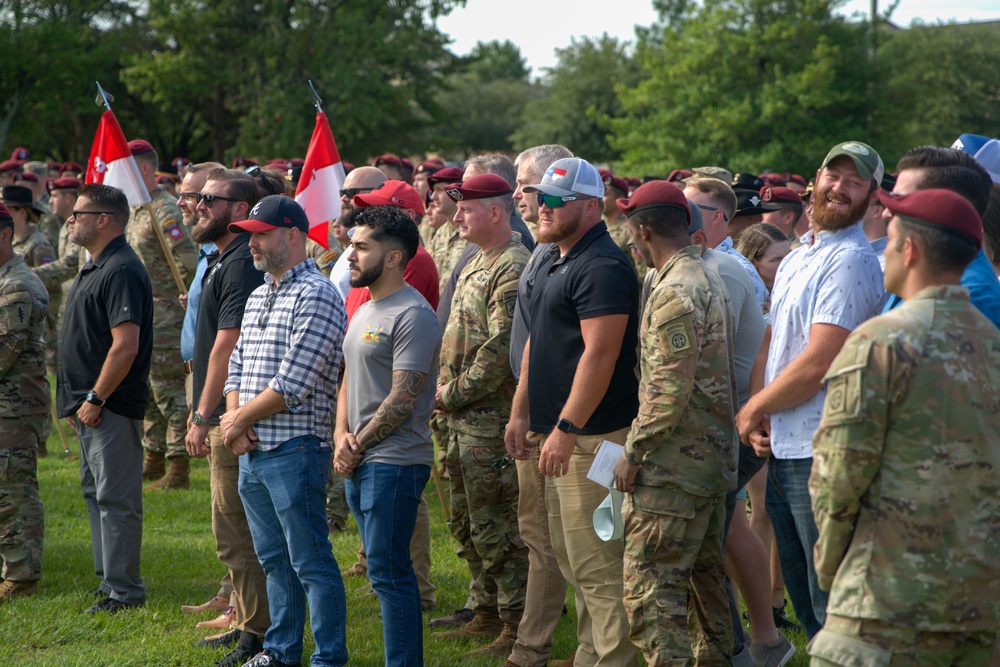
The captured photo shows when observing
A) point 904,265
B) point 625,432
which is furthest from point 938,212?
point 625,432

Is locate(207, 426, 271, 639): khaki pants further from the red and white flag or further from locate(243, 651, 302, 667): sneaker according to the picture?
the red and white flag

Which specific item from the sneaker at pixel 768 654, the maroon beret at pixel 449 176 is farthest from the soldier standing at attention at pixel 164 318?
the sneaker at pixel 768 654

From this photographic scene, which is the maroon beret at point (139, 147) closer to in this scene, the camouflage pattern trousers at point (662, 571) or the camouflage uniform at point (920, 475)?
the camouflage pattern trousers at point (662, 571)

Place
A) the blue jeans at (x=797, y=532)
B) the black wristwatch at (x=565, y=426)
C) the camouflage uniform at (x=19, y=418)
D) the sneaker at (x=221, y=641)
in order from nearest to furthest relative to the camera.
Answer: the blue jeans at (x=797, y=532) → the black wristwatch at (x=565, y=426) → the sneaker at (x=221, y=641) → the camouflage uniform at (x=19, y=418)

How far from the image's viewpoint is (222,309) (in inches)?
224

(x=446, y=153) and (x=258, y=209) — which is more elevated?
(x=446, y=153)

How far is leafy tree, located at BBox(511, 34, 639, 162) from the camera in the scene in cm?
5419

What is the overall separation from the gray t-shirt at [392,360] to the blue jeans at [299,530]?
1.08ft

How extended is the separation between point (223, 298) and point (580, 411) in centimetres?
230

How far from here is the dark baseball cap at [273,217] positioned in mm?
5234

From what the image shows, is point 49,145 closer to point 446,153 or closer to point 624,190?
point 446,153

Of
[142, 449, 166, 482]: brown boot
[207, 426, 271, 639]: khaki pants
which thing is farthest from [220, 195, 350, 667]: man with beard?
[142, 449, 166, 482]: brown boot

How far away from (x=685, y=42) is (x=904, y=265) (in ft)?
139

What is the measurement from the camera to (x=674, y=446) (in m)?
4.27
